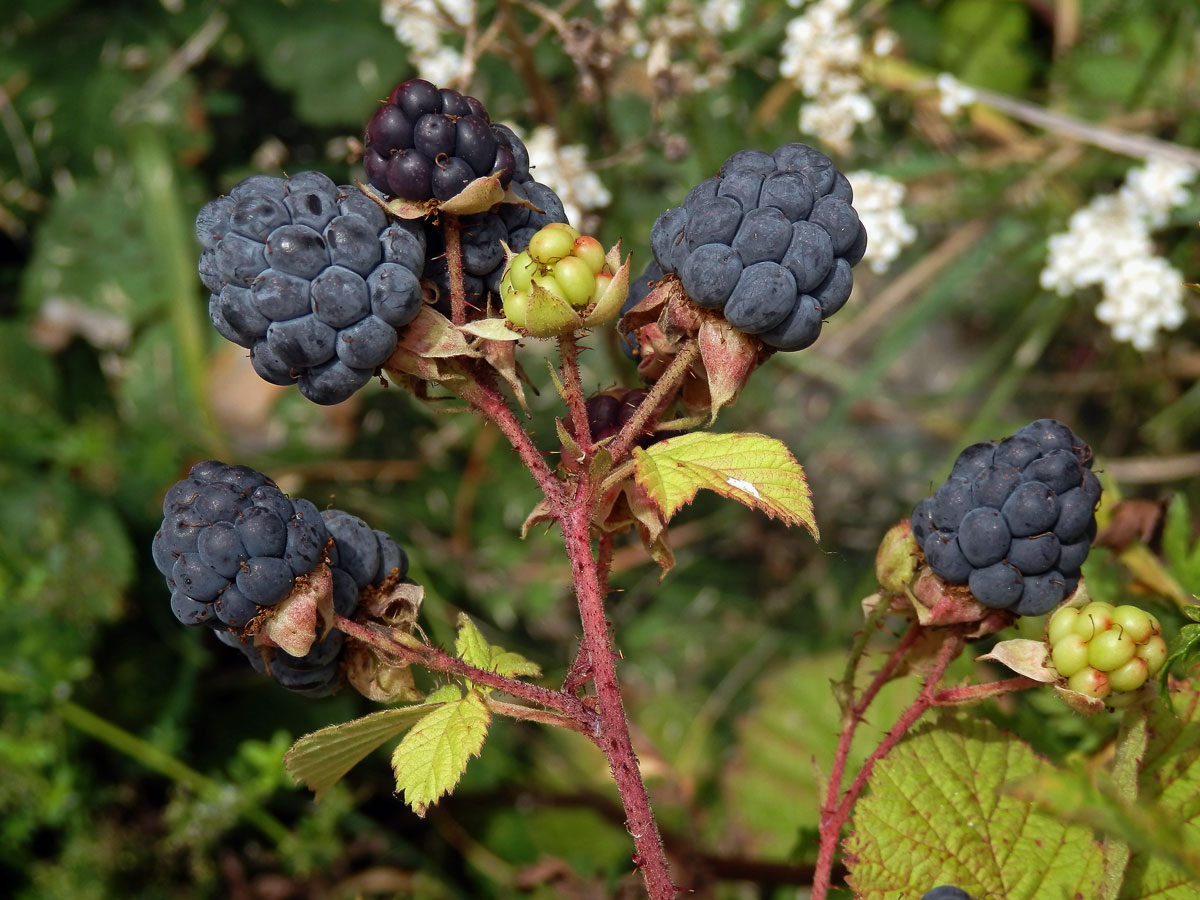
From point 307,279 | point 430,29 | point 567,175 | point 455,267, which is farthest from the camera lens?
point 430,29

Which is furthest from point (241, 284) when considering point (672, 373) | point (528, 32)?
point (528, 32)

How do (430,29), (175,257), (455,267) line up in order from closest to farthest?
(455,267) → (430,29) → (175,257)

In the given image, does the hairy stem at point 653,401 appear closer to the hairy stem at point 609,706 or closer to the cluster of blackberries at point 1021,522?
the hairy stem at point 609,706

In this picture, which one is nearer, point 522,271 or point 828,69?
point 522,271

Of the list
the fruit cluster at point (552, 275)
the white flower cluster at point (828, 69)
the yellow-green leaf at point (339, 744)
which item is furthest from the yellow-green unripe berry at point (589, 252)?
the white flower cluster at point (828, 69)

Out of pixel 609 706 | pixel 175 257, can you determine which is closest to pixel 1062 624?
pixel 609 706

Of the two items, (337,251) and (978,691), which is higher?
(337,251)

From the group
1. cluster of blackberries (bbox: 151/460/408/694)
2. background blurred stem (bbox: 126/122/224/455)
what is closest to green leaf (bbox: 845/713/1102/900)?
cluster of blackberries (bbox: 151/460/408/694)

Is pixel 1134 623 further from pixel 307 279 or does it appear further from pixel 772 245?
pixel 307 279

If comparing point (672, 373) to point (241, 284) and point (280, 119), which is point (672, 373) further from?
point (280, 119)
